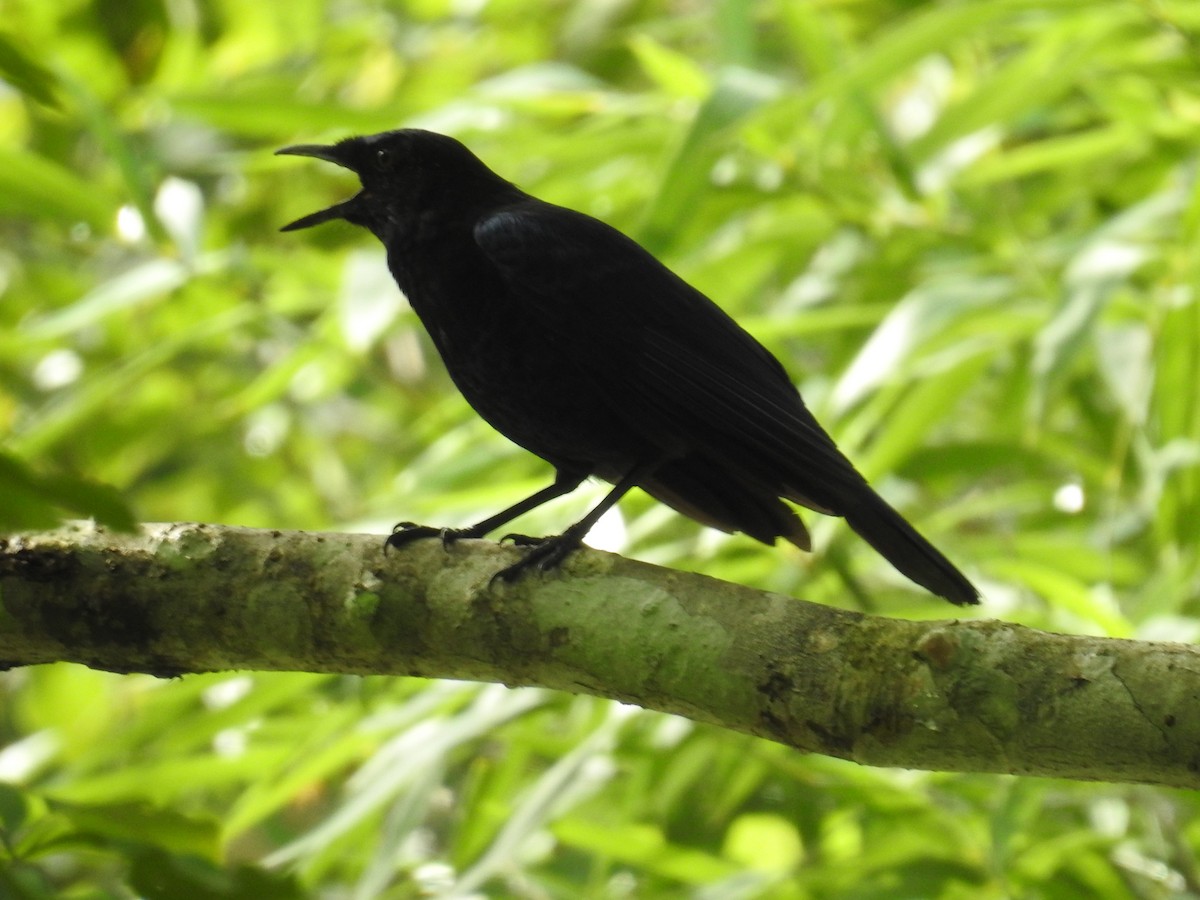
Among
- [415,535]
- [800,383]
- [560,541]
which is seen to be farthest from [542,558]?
[800,383]

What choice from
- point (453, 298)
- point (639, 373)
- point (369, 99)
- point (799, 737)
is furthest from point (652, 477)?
point (369, 99)

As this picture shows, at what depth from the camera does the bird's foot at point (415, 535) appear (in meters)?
2.01

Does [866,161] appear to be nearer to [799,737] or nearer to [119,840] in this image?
[799,737]

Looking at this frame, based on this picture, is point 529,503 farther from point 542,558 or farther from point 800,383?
point 800,383

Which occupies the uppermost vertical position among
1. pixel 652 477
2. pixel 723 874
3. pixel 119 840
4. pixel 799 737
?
pixel 119 840

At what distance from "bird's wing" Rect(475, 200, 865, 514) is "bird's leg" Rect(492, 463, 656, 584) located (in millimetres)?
114

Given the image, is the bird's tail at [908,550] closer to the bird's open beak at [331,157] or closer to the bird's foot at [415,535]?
the bird's foot at [415,535]

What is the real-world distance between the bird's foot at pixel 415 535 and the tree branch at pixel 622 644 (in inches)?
0.9

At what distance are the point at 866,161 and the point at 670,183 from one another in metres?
1.44

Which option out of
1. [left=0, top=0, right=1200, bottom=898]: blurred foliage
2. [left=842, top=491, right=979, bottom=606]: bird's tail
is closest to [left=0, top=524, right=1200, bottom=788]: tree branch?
[left=0, top=0, right=1200, bottom=898]: blurred foliage

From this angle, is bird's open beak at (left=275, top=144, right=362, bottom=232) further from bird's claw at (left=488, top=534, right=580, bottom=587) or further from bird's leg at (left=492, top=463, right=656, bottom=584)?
bird's claw at (left=488, top=534, right=580, bottom=587)

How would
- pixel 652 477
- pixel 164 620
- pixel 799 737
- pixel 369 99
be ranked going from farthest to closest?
pixel 369 99 → pixel 652 477 → pixel 164 620 → pixel 799 737

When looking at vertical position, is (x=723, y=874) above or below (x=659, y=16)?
below

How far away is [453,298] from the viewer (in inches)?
105
